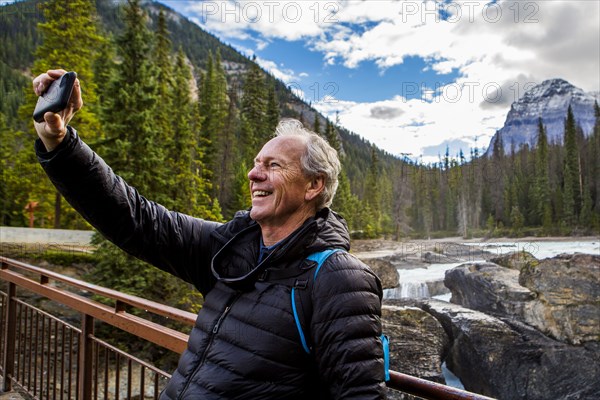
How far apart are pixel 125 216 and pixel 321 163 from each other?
801 millimetres

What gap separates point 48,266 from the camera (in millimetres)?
15320

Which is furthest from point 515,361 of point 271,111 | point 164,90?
point 271,111

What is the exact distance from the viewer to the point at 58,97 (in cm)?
131

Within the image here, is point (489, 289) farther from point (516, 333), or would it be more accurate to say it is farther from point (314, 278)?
point (314, 278)

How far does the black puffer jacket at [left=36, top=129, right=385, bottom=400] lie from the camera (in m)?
1.09

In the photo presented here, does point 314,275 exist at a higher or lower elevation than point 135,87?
lower

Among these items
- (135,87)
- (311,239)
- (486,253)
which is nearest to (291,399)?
(311,239)

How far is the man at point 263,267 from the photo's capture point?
1.10 m

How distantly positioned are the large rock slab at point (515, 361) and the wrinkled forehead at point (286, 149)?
63.5ft

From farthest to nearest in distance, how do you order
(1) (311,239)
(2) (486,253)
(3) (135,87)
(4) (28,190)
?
1. (2) (486,253)
2. (4) (28,190)
3. (3) (135,87)
4. (1) (311,239)

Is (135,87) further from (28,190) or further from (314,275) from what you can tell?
(314,275)

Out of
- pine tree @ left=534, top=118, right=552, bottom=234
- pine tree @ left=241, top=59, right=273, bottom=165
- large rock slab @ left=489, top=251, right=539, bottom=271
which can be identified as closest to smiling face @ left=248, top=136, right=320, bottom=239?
large rock slab @ left=489, top=251, right=539, bottom=271

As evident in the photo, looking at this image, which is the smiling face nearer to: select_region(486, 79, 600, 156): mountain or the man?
the man

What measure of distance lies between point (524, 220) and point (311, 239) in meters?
41.7
